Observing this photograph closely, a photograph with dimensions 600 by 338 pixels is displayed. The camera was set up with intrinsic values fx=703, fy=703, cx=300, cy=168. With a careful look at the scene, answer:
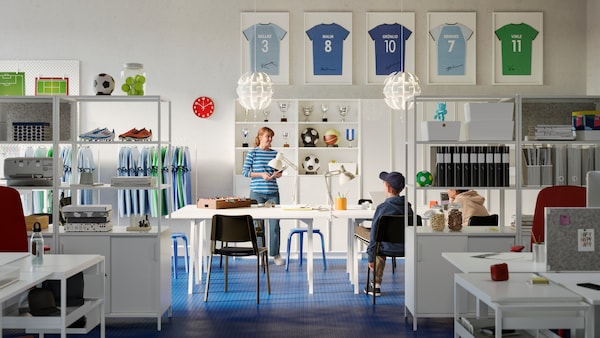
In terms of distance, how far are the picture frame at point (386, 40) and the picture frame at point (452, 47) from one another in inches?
11.3

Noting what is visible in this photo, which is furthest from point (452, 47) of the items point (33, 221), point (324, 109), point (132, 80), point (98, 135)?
point (33, 221)

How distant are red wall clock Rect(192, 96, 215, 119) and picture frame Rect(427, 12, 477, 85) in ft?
9.43

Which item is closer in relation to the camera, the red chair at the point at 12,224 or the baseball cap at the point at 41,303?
the baseball cap at the point at 41,303

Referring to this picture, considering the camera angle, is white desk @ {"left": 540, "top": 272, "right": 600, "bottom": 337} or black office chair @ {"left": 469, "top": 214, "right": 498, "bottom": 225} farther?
black office chair @ {"left": 469, "top": 214, "right": 498, "bottom": 225}

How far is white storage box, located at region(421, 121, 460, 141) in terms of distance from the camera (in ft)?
17.5

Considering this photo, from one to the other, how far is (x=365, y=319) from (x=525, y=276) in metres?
2.21

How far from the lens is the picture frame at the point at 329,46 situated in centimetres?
918

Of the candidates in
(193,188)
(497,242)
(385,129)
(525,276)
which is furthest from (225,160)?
(525,276)

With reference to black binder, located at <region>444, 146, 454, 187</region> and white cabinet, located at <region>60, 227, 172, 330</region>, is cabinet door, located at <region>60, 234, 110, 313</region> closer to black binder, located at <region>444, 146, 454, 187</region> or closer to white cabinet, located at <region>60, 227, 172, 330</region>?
white cabinet, located at <region>60, 227, 172, 330</region>

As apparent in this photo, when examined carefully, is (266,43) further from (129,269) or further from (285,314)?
(129,269)

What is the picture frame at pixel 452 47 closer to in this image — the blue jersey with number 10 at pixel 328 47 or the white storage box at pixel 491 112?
the blue jersey with number 10 at pixel 328 47

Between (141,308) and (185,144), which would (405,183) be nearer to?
(141,308)

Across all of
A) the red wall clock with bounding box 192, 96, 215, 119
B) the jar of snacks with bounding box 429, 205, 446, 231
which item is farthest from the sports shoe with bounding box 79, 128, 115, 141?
the red wall clock with bounding box 192, 96, 215, 119

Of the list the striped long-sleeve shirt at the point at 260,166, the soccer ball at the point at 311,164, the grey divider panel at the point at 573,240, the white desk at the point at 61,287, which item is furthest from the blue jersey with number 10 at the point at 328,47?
the grey divider panel at the point at 573,240
